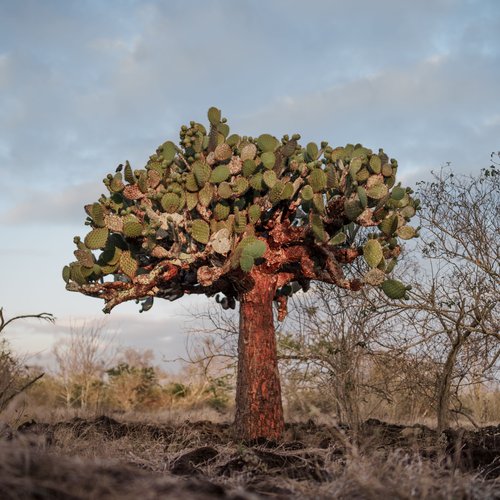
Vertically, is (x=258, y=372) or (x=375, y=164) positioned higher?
(x=375, y=164)

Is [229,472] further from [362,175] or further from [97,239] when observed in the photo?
[362,175]

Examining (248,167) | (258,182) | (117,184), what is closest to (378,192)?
(258,182)

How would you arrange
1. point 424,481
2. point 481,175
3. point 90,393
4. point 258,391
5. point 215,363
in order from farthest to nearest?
point 90,393 < point 215,363 < point 481,175 < point 258,391 < point 424,481

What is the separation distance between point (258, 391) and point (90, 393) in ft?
34.7

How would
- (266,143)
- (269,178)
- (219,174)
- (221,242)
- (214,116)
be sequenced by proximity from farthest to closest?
(214,116) → (266,143) → (219,174) → (269,178) → (221,242)

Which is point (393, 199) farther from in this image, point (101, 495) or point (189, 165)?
point (101, 495)

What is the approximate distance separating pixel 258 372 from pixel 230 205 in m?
1.89

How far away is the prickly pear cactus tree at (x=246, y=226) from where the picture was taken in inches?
291

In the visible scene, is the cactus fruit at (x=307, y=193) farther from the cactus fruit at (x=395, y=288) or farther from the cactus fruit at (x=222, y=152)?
the cactus fruit at (x=395, y=288)

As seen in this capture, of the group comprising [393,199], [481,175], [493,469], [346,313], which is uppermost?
[481,175]

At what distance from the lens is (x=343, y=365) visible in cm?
862

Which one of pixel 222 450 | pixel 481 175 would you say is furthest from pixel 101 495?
pixel 481 175

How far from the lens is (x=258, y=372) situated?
755 cm

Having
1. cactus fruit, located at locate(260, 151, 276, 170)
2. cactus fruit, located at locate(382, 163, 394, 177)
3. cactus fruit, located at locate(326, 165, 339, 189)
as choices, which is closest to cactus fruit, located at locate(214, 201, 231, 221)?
cactus fruit, located at locate(260, 151, 276, 170)
